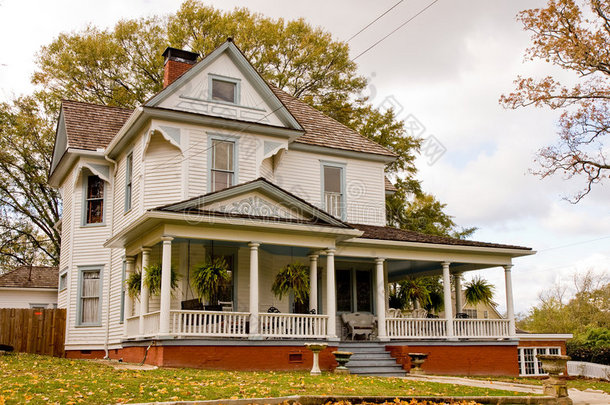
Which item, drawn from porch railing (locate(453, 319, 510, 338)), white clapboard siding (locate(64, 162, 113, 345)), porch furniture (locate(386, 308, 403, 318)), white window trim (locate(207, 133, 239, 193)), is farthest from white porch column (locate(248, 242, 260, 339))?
porch railing (locate(453, 319, 510, 338))

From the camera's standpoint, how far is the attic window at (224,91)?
1990 cm

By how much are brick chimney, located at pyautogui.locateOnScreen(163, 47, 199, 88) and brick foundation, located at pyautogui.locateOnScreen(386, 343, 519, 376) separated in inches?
459

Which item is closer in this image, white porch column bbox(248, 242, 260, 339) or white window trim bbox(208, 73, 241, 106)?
white porch column bbox(248, 242, 260, 339)

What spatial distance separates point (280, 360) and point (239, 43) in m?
23.7

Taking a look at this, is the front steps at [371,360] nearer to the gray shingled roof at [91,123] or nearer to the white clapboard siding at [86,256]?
the white clapboard siding at [86,256]

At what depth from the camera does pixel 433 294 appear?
22406 millimetres

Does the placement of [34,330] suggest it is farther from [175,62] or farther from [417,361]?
[417,361]

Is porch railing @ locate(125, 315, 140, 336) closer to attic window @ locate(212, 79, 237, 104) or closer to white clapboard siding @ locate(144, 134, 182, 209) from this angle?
white clapboard siding @ locate(144, 134, 182, 209)

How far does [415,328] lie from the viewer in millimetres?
19766

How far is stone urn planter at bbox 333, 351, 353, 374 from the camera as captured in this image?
15.8 m

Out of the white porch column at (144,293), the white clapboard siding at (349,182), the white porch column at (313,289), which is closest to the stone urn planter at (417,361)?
the white porch column at (313,289)

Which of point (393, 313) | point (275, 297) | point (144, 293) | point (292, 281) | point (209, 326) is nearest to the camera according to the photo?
point (209, 326)

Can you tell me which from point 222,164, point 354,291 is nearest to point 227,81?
point 222,164

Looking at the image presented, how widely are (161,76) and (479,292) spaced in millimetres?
22219
